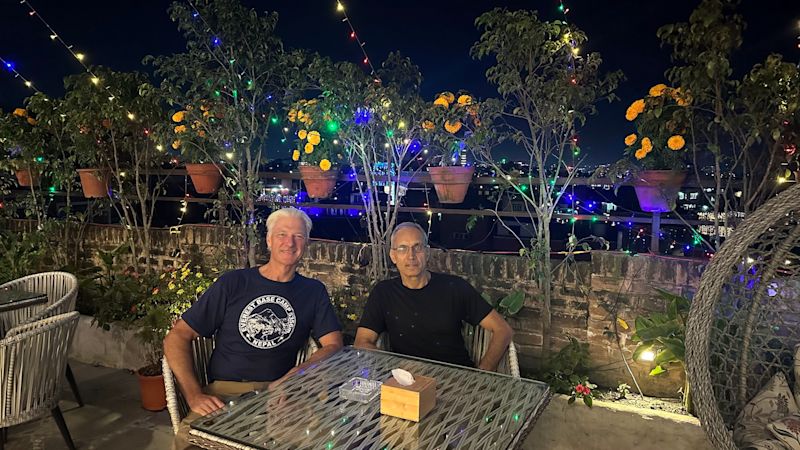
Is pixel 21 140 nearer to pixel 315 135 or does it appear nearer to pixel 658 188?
pixel 315 135

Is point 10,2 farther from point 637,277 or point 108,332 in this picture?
Result: point 637,277

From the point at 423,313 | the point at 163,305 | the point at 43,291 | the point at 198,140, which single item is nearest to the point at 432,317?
the point at 423,313

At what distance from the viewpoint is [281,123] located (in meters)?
4.08

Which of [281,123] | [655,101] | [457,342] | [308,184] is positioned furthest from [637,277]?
[281,123]

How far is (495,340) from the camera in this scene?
256 cm

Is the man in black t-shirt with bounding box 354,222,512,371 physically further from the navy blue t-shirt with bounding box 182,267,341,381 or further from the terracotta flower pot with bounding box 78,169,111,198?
the terracotta flower pot with bounding box 78,169,111,198

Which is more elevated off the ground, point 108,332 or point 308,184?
point 308,184

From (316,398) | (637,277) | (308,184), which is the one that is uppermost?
(308,184)

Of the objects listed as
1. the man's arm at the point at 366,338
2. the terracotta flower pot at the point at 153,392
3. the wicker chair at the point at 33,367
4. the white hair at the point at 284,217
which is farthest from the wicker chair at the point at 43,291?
the man's arm at the point at 366,338

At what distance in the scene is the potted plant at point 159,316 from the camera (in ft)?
11.2

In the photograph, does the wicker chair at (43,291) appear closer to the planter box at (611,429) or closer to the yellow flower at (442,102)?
the yellow flower at (442,102)

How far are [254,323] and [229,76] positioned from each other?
212cm

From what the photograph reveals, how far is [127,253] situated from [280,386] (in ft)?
12.1

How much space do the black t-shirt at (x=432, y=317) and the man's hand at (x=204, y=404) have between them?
2.78 feet
